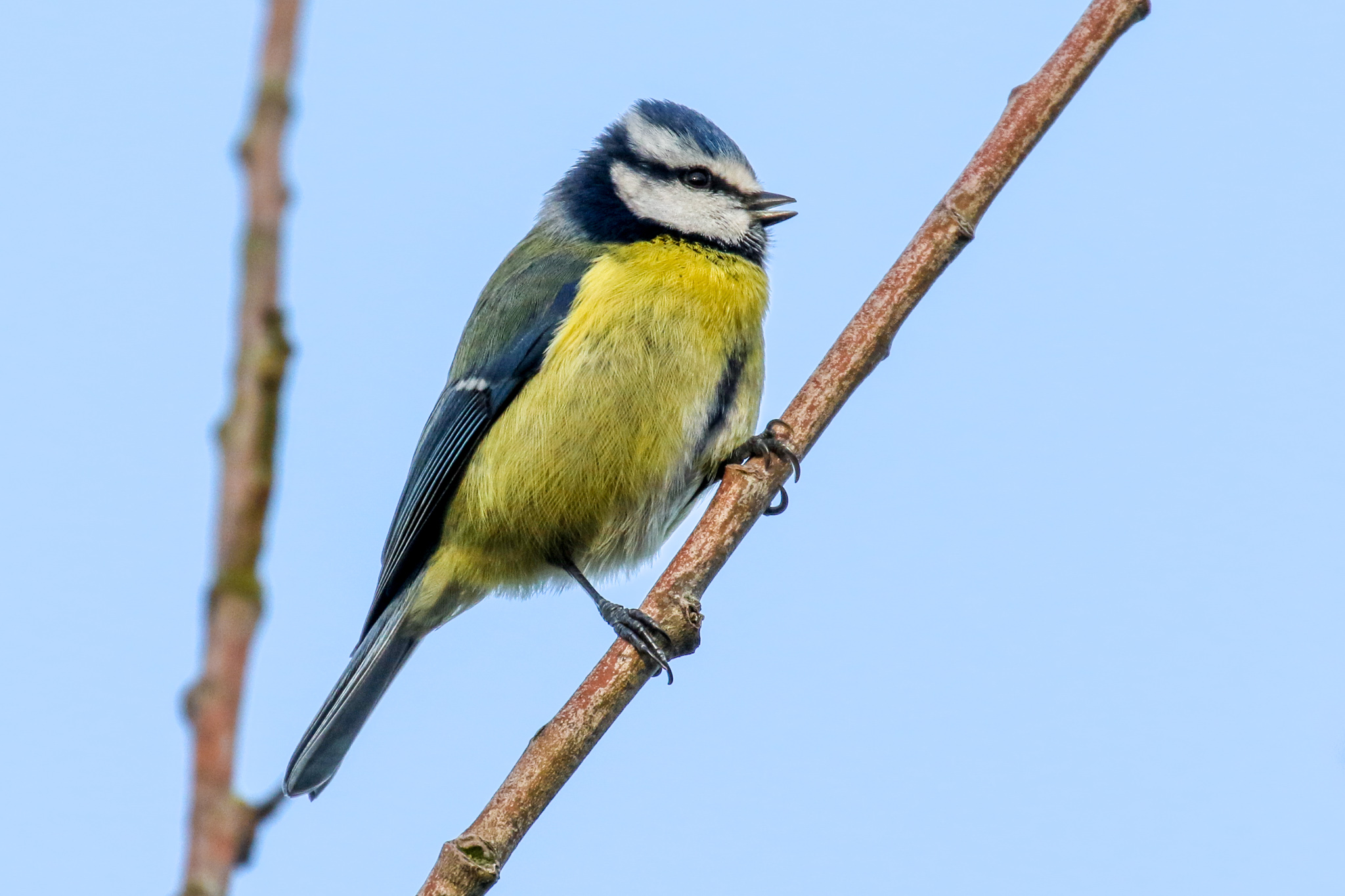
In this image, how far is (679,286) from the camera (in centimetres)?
439

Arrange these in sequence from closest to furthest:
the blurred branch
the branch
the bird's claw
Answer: the branch
the blurred branch
the bird's claw

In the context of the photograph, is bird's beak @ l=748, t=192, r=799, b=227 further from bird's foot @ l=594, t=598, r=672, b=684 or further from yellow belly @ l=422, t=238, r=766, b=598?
bird's foot @ l=594, t=598, r=672, b=684

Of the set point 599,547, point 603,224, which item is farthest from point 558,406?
point 603,224

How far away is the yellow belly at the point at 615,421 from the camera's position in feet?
14.1

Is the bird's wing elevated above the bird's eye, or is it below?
below

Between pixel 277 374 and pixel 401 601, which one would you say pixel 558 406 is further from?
pixel 277 374

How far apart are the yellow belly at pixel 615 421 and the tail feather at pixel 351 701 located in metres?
0.18

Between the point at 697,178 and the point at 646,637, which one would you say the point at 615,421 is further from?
the point at 646,637

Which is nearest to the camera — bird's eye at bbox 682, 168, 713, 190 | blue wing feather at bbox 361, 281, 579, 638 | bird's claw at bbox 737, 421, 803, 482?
bird's claw at bbox 737, 421, 803, 482

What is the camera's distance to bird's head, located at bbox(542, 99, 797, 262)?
468 cm

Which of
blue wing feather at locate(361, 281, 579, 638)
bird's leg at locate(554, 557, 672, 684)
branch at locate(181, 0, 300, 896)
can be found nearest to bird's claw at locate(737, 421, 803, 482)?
bird's leg at locate(554, 557, 672, 684)

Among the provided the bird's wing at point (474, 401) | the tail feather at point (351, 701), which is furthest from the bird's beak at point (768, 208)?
the tail feather at point (351, 701)

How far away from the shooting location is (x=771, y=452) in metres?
3.48

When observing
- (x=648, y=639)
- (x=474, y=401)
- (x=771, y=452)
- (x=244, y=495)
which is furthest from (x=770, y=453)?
(x=244, y=495)
